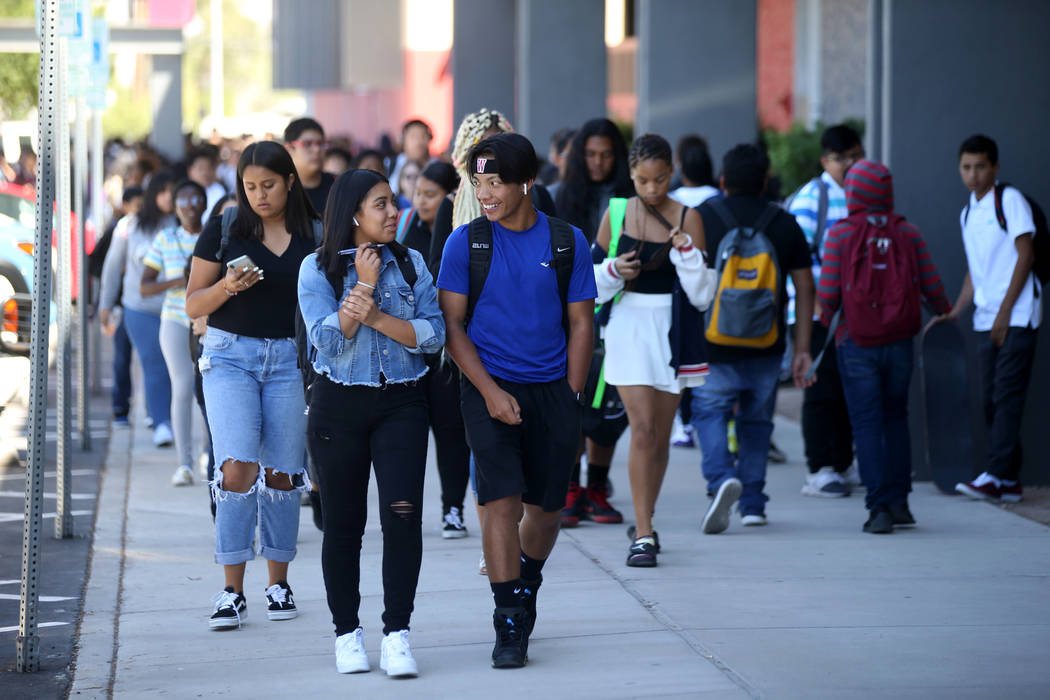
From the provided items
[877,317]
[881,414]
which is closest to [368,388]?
[877,317]

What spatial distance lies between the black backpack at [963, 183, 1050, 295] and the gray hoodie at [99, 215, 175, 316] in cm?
554

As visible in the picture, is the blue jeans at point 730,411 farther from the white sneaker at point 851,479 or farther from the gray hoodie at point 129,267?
the gray hoodie at point 129,267

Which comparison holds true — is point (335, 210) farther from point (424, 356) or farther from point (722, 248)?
point (722, 248)

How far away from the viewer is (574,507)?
27.6 feet

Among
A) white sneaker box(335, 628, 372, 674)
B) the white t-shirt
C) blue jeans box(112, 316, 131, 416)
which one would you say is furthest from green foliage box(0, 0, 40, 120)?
white sneaker box(335, 628, 372, 674)

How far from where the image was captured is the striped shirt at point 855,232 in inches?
314

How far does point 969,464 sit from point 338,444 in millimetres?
4967

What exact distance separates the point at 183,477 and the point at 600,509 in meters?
2.95

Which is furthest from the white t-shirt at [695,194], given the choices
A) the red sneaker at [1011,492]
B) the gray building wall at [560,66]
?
the gray building wall at [560,66]

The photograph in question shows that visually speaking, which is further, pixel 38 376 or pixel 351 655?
pixel 38 376

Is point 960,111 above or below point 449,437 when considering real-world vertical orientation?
above

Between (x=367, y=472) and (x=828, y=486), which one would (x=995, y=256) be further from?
(x=367, y=472)

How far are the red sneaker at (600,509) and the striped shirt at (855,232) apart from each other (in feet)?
5.02

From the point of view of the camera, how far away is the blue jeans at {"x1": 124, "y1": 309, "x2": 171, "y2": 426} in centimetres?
1105
